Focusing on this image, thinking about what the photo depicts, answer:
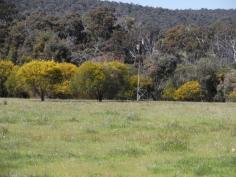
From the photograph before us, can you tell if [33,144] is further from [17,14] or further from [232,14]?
[232,14]

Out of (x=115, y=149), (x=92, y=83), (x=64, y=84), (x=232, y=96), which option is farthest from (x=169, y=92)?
(x=115, y=149)

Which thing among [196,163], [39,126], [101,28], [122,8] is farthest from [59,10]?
[196,163]

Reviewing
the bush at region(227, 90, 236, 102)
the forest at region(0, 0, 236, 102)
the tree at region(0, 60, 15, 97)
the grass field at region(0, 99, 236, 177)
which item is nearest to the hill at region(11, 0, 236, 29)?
the forest at region(0, 0, 236, 102)

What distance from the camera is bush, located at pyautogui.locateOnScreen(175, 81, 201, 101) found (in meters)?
73.9

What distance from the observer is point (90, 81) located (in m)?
62.7

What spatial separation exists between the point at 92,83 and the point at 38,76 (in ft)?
20.1

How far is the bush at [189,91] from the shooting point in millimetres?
73938

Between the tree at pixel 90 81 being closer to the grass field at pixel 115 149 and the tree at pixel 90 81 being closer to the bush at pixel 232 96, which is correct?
the bush at pixel 232 96

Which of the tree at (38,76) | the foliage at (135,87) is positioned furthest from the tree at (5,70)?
the foliage at (135,87)

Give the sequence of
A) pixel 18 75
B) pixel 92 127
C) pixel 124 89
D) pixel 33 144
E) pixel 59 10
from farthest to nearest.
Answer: pixel 59 10
pixel 124 89
pixel 18 75
pixel 92 127
pixel 33 144

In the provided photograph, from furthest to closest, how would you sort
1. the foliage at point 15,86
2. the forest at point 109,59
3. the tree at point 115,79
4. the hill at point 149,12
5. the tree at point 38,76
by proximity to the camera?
the hill at point 149,12 < the tree at point 115,79 < the foliage at point 15,86 < the forest at point 109,59 < the tree at point 38,76

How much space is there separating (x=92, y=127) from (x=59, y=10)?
117876 mm

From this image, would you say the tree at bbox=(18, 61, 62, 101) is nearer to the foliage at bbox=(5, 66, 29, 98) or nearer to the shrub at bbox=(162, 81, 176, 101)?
the foliage at bbox=(5, 66, 29, 98)

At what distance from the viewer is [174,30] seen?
102688mm
